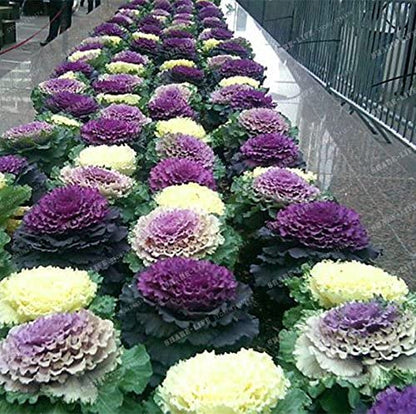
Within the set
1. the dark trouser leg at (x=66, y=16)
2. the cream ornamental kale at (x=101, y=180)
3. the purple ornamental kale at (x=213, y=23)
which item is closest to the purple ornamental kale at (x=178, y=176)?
the cream ornamental kale at (x=101, y=180)

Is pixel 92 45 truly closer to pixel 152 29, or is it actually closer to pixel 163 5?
pixel 152 29

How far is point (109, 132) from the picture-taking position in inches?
149

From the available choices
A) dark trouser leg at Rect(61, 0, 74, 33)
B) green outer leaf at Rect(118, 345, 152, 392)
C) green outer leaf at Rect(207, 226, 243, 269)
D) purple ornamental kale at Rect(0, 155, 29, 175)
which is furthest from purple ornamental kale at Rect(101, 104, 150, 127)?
dark trouser leg at Rect(61, 0, 74, 33)

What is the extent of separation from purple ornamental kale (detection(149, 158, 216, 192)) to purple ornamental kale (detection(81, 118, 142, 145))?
696mm

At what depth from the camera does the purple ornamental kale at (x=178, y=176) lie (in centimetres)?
308

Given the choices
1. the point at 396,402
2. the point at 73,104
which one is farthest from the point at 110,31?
the point at 396,402

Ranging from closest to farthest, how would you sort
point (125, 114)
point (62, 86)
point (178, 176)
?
1. point (178, 176)
2. point (125, 114)
3. point (62, 86)

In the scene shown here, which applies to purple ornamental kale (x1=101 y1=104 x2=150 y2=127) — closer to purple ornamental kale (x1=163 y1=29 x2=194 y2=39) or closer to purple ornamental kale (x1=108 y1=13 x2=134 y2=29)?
purple ornamental kale (x1=163 y1=29 x2=194 y2=39)

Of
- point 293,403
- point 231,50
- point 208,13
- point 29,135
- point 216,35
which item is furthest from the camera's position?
point 208,13

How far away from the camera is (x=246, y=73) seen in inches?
224

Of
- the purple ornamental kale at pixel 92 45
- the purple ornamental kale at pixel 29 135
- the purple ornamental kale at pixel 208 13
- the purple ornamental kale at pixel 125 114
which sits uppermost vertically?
the purple ornamental kale at pixel 29 135

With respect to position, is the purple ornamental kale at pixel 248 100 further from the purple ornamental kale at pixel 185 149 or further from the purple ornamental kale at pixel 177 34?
the purple ornamental kale at pixel 177 34

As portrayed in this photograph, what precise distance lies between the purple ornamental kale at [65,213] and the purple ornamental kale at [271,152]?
116cm

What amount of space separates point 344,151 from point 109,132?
6.22ft
